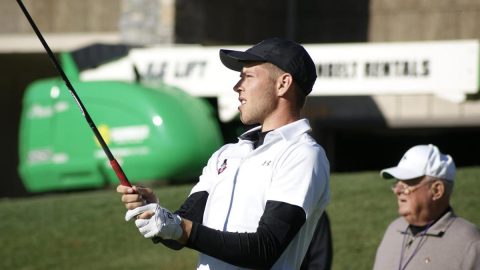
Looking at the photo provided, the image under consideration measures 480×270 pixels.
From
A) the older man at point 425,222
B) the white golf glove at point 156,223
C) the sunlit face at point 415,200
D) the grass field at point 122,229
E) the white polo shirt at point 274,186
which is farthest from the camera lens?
the grass field at point 122,229

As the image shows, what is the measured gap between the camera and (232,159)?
14.1 ft

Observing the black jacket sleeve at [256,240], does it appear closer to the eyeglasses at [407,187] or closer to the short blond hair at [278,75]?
the short blond hair at [278,75]

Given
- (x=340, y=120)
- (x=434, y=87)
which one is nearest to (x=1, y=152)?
(x=340, y=120)

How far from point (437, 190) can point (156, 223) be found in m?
2.43

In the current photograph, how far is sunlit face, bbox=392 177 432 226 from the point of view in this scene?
5930mm

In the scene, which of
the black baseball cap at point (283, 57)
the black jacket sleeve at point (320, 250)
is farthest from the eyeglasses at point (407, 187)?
the black baseball cap at point (283, 57)

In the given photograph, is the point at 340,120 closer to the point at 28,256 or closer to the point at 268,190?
the point at 28,256

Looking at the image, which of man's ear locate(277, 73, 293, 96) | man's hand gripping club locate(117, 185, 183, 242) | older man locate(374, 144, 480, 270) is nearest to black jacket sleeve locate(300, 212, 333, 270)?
older man locate(374, 144, 480, 270)

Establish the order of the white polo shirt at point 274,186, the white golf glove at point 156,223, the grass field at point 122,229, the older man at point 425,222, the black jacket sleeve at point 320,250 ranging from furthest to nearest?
the grass field at point 122,229, the black jacket sleeve at point 320,250, the older man at point 425,222, the white polo shirt at point 274,186, the white golf glove at point 156,223

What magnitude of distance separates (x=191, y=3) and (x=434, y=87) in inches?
257

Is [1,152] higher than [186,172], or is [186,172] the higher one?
[186,172]

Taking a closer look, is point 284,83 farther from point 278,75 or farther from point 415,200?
point 415,200

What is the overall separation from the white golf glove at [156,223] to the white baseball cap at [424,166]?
2.25 metres

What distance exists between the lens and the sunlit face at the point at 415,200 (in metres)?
5.93
